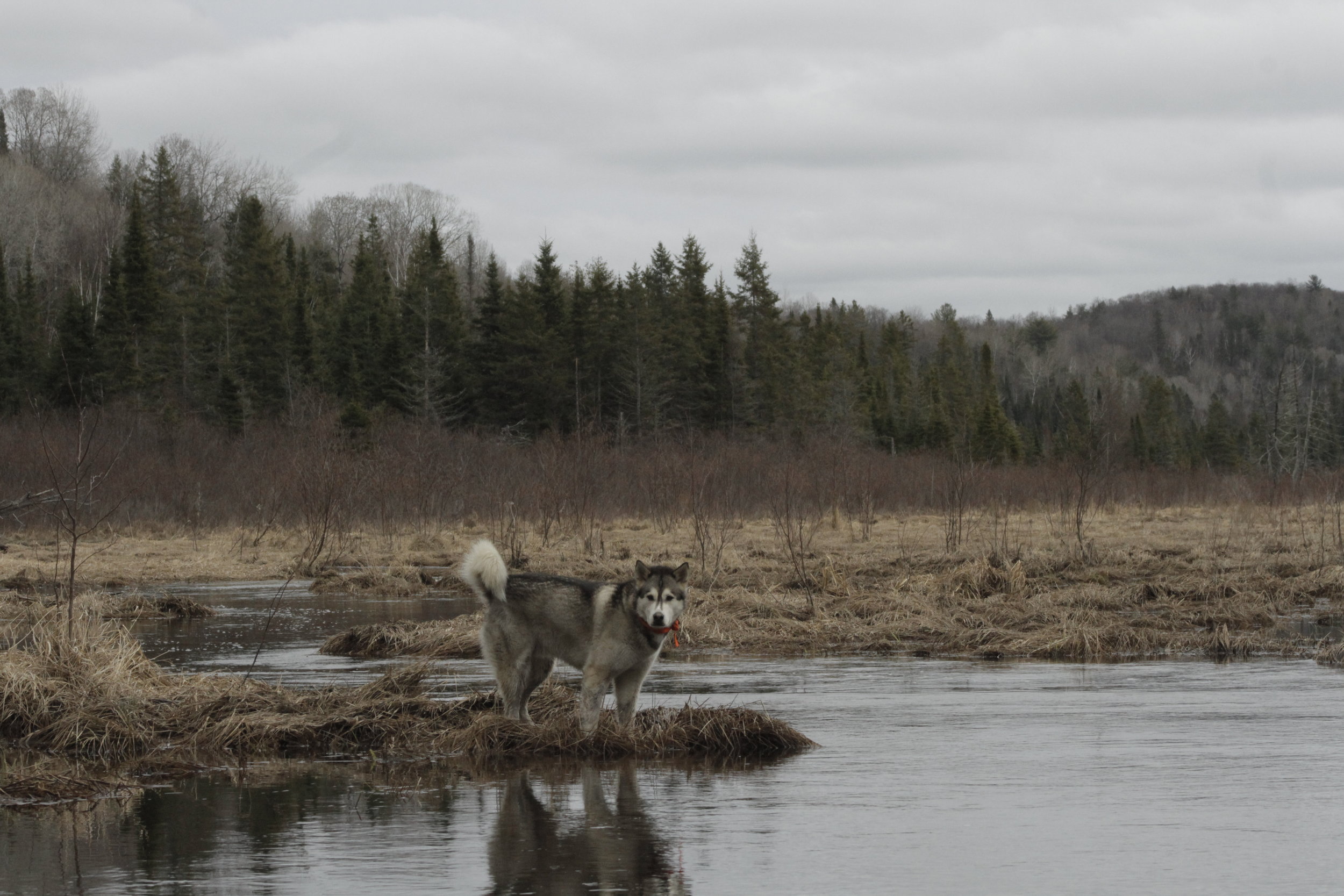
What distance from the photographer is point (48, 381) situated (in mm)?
59406

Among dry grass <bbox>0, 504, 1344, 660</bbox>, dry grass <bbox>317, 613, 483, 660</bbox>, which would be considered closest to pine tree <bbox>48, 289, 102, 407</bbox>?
dry grass <bbox>0, 504, 1344, 660</bbox>

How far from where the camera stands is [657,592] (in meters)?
9.59

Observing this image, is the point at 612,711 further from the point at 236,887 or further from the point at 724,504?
the point at 724,504

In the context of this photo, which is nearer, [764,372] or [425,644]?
[425,644]

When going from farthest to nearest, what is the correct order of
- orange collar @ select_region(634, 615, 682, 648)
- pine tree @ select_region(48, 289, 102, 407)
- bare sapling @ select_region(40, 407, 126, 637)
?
pine tree @ select_region(48, 289, 102, 407) < bare sapling @ select_region(40, 407, 126, 637) < orange collar @ select_region(634, 615, 682, 648)

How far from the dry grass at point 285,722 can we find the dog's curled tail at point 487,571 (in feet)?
3.00

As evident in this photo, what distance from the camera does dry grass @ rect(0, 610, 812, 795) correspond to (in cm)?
958

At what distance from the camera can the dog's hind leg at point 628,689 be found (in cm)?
992

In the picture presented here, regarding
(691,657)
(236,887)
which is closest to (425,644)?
(691,657)

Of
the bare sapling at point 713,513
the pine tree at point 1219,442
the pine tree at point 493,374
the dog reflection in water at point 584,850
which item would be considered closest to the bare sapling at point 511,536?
the bare sapling at point 713,513

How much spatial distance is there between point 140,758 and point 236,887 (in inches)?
141

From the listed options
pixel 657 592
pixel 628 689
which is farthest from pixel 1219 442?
pixel 657 592

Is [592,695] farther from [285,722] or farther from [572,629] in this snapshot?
[285,722]

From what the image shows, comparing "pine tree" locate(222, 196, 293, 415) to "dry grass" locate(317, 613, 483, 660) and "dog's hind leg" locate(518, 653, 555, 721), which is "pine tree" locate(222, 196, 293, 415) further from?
"dog's hind leg" locate(518, 653, 555, 721)
